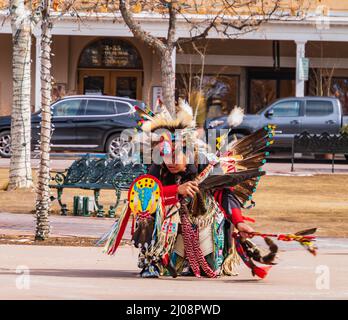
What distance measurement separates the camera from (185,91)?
118 ft

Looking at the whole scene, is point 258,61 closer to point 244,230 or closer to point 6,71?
point 6,71

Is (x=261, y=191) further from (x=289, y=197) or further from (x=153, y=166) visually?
(x=153, y=166)

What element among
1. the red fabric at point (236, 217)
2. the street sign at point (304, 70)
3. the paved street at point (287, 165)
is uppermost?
the street sign at point (304, 70)

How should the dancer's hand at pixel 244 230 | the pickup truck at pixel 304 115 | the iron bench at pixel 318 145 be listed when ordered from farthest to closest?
the pickup truck at pixel 304 115, the iron bench at pixel 318 145, the dancer's hand at pixel 244 230

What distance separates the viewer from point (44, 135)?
43.4 feet

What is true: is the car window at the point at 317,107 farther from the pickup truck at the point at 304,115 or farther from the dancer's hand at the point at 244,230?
the dancer's hand at the point at 244,230

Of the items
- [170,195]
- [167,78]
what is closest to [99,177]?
[170,195]

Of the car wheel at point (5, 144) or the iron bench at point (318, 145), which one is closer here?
the iron bench at point (318, 145)

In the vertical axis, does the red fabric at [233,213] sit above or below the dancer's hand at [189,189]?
below

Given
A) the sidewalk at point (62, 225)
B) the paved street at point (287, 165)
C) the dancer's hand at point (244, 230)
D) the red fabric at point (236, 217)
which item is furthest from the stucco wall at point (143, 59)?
the dancer's hand at point (244, 230)

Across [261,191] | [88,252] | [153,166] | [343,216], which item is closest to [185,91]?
[261,191]

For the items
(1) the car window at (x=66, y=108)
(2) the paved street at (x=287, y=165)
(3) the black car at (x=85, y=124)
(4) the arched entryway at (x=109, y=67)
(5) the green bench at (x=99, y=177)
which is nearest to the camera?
(5) the green bench at (x=99, y=177)

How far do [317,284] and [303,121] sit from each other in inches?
807

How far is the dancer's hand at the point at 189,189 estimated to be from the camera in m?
9.82
